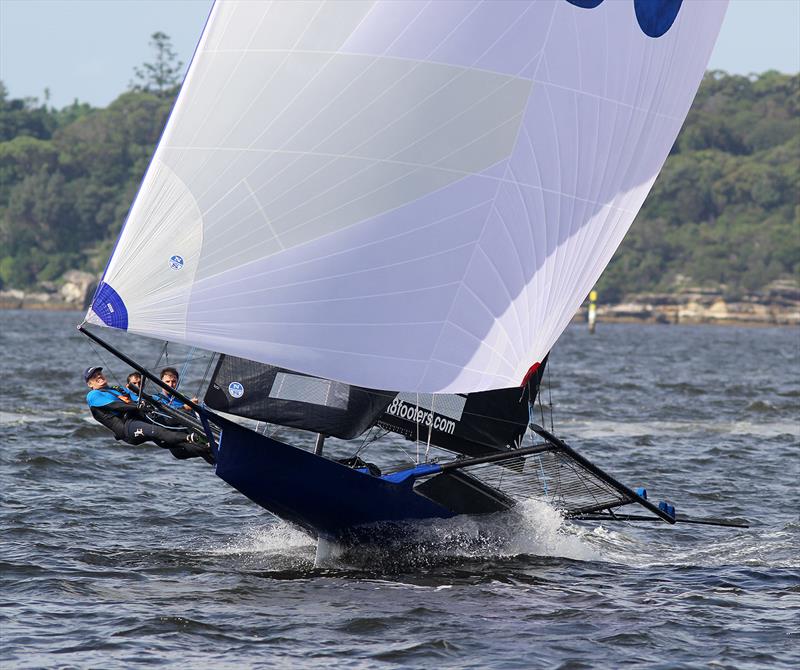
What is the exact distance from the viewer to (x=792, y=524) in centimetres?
1539

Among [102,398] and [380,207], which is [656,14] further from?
[102,398]

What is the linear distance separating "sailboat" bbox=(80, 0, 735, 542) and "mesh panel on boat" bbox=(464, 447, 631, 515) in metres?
0.79

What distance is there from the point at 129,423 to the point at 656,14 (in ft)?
18.8

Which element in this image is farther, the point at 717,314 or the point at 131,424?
the point at 717,314

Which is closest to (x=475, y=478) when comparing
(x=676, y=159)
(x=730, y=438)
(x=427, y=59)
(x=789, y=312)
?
(x=427, y=59)

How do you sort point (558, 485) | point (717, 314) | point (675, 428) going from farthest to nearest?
point (717, 314), point (675, 428), point (558, 485)

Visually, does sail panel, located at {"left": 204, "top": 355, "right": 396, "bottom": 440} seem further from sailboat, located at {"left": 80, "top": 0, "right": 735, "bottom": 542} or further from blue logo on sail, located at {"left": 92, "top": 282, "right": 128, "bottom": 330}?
blue logo on sail, located at {"left": 92, "top": 282, "right": 128, "bottom": 330}

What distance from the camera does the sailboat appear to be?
10836mm

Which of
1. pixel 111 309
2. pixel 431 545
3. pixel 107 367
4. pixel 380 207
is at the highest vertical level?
pixel 380 207

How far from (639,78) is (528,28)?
1160 mm

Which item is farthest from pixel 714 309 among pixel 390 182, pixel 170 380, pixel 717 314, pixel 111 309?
pixel 111 309

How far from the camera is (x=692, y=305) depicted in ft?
430

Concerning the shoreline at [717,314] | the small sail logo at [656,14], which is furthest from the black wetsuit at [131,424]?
the shoreline at [717,314]

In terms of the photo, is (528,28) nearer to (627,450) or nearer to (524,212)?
(524,212)
